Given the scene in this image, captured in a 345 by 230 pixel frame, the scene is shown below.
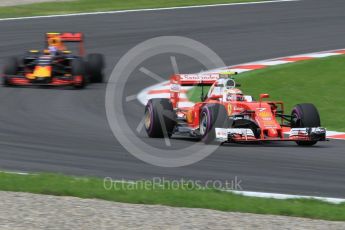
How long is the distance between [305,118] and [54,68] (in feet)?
26.7

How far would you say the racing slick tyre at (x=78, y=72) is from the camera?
19453 mm

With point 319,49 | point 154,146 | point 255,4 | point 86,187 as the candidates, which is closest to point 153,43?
point 319,49

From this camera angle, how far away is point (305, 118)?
43.3 feet

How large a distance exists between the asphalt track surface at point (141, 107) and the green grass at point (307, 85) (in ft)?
5.99

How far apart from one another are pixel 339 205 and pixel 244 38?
16.6m

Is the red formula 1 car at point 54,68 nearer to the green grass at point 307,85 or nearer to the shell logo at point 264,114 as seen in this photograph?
the green grass at point 307,85

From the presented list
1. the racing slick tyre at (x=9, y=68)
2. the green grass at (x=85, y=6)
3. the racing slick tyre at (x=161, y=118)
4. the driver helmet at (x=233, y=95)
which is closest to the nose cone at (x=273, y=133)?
the driver helmet at (x=233, y=95)

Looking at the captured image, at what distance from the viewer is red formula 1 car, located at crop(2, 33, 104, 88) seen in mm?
19625

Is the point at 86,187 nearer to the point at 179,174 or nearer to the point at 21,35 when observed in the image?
the point at 179,174

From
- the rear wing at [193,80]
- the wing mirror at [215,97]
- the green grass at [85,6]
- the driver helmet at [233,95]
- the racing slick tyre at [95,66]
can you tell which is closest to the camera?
the driver helmet at [233,95]

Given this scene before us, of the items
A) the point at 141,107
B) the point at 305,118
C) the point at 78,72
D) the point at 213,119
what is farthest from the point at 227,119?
the point at 78,72

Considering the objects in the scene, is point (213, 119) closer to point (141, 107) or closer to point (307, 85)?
point (141, 107)

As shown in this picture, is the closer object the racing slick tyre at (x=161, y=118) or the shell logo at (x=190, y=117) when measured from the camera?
the racing slick tyre at (x=161, y=118)

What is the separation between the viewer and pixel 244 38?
83.7ft
